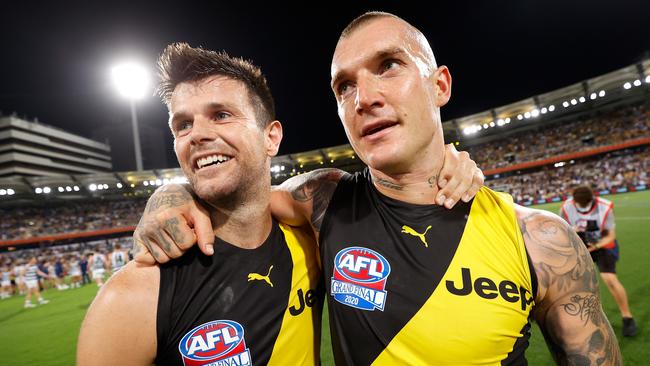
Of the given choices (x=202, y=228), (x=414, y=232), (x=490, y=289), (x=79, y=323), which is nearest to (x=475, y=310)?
(x=490, y=289)

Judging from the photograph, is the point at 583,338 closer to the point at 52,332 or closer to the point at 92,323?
the point at 92,323

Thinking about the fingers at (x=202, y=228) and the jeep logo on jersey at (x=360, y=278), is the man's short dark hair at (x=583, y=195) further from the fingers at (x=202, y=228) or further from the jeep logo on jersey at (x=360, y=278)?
the fingers at (x=202, y=228)

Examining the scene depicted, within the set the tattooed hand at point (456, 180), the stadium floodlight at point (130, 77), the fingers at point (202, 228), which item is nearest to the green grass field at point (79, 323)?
the tattooed hand at point (456, 180)

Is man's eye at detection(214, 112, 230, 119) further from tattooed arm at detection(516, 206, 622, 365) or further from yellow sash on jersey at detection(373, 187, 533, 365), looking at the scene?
tattooed arm at detection(516, 206, 622, 365)

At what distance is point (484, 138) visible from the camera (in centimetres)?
3753

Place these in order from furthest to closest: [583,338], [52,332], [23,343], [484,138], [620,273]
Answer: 1. [484,138]
2. [52,332]
3. [23,343]
4. [620,273]
5. [583,338]

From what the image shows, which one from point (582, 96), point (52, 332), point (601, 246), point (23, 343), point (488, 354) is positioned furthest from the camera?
point (582, 96)

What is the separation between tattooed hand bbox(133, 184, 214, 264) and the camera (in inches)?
71.1

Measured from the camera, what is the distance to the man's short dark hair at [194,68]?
2121 millimetres

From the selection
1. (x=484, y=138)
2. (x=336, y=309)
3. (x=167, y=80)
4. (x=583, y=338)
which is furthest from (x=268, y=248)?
(x=484, y=138)

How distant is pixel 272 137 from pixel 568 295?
200cm

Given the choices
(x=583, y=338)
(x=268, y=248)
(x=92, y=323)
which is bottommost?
(x=583, y=338)

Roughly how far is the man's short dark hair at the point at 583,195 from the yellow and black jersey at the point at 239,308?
5.47m

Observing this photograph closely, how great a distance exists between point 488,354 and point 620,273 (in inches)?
310
